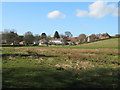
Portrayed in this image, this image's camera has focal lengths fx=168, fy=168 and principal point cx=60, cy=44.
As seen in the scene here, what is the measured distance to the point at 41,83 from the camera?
859 centimetres

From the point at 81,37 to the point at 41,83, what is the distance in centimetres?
14147

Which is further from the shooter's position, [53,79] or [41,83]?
[53,79]

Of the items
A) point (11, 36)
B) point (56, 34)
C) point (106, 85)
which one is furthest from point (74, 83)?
point (56, 34)

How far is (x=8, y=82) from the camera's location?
852 cm

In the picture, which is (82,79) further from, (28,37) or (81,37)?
(81,37)

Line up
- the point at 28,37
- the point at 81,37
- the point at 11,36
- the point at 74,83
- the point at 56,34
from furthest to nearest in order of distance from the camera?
the point at 56,34 < the point at 81,37 < the point at 28,37 < the point at 11,36 < the point at 74,83

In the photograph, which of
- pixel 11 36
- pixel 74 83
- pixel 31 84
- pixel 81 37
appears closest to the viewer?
pixel 31 84

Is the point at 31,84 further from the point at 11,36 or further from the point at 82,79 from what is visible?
the point at 11,36

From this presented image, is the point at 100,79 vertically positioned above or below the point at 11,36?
below

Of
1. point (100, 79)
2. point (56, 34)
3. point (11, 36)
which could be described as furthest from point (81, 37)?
point (100, 79)

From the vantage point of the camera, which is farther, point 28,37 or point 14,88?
point 28,37

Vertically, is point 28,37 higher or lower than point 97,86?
higher

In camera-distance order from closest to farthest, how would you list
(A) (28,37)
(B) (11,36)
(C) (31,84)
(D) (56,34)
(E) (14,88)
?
(E) (14,88) → (C) (31,84) → (B) (11,36) → (A) (28,37) → (D) (56,34)

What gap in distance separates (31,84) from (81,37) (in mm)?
141794
